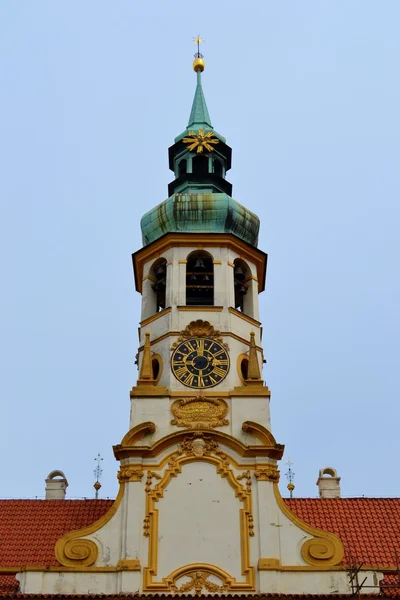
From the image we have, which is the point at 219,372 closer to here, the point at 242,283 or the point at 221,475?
the point at 221,475

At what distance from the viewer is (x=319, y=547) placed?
1082 inches

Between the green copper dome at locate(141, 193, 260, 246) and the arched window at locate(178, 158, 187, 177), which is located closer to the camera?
the green copper dome at locate(141, 193, 260, 246)

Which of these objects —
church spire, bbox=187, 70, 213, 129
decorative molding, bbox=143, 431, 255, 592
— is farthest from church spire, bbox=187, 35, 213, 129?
decorative molding, bbox=143, 431, 255, 592

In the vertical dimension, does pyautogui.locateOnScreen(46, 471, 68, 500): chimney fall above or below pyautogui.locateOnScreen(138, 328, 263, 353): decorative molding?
below

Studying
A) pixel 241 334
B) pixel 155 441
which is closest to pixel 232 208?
pixel 241 334

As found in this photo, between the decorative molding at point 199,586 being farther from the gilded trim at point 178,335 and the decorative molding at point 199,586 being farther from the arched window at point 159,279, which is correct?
the arched window at point 159,279

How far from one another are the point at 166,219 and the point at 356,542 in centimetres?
1037

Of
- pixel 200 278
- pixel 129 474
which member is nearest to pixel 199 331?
pixel 200 278

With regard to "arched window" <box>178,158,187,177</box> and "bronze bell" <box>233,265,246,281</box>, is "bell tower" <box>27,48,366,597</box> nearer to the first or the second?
"bronze bell" <box>233,265,246,281</box>

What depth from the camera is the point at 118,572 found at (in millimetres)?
26906

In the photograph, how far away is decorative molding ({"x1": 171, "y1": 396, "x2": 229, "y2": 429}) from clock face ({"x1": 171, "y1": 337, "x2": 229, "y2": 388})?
1.99ft

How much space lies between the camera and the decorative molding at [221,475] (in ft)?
87.7

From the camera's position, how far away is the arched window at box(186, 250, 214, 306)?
32062 mm

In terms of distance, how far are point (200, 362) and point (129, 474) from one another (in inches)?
A: 147
